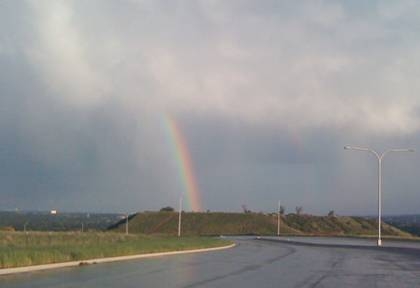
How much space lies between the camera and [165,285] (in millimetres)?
20797

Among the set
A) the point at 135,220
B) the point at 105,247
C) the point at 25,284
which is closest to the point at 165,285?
the point at 25,284

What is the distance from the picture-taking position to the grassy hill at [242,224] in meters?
139

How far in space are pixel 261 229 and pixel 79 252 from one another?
109m

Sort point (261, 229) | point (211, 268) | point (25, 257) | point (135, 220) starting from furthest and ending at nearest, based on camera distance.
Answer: point (135, 220), point (261, 229), point (211, 268), point (25, 257)

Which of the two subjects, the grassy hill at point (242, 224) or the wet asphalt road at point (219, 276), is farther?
the grassy hill at point (242, 224)

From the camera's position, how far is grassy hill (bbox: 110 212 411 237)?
139125mm

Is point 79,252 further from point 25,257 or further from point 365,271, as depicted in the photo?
point 365,271

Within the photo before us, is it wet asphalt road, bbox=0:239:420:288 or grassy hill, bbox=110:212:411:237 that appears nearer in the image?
wet asphalt road, bbox=0:239:420:288

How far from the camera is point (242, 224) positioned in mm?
145125

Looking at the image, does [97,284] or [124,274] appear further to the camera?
[124,274]

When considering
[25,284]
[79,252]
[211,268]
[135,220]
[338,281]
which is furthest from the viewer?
[135,220]

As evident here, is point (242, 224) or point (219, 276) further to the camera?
point (242, 224)

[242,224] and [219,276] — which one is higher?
[242,224]

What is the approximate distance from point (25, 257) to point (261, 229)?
114 m
